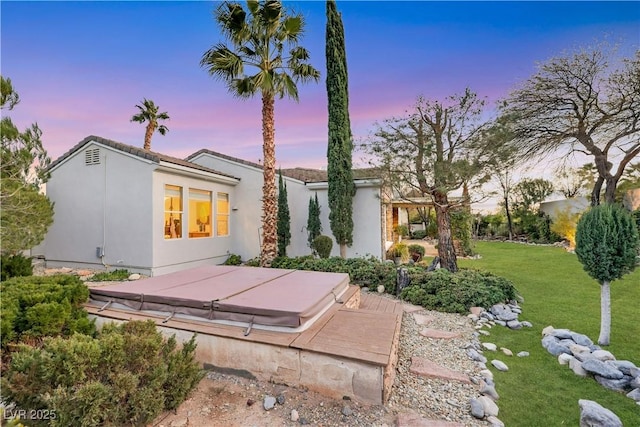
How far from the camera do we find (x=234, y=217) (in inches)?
520

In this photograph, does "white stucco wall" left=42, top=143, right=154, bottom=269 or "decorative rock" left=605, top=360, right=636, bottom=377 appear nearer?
"decorative rock" left=605, top=360, right=636, bottom=377

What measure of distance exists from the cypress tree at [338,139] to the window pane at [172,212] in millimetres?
5664

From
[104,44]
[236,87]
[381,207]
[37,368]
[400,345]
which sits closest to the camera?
[37,368]

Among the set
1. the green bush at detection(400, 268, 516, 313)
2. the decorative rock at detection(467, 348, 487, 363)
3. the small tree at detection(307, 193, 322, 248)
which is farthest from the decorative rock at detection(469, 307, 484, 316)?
the small tree at detection(307, 193, 322, 248)

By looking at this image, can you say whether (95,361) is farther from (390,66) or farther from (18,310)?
(390,66)

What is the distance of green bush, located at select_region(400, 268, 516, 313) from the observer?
6.61 metres

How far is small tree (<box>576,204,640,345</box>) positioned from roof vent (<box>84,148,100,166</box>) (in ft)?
44.8

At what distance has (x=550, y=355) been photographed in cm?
448

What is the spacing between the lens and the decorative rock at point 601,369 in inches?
141

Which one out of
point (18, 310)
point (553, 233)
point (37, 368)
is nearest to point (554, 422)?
point (37, 368)

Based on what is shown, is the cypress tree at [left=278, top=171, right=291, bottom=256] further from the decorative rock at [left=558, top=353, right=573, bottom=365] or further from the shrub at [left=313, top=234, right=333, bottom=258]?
the decorative rock at [left=558, top=353, right=573, bottom=365]

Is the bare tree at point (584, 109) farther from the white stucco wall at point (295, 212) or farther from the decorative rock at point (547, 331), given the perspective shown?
the decorative rock at point (547, 331)

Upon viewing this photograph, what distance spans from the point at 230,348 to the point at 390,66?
36.9ft

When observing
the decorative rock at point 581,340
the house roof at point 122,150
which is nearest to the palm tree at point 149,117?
the house roof at point 122,150
